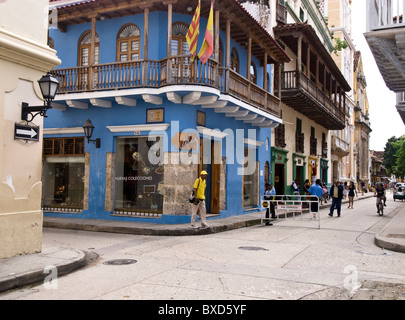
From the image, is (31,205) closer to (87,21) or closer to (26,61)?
(26,61)

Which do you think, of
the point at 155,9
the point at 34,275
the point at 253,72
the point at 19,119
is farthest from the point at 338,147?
the point at 34,275

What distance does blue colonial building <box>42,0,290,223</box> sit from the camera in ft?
43.2

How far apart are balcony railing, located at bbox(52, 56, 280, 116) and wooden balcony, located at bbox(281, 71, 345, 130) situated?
626cm

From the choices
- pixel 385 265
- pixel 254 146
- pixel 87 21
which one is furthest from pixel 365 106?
pixel 385 265

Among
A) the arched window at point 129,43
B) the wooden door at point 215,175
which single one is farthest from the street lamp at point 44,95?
the wooden door at point 215,175

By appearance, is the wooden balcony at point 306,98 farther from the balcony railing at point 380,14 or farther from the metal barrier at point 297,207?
the balcony railing at point 380,14

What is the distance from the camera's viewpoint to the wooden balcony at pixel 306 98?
20.9m

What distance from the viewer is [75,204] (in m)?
15.2

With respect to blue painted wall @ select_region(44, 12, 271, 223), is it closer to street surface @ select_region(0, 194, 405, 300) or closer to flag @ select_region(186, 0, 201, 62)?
flag @ select_region(186, 0, 201, 62)

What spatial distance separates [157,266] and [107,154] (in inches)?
313

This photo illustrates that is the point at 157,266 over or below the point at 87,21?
below

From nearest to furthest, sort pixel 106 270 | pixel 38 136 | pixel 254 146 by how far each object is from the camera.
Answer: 1. pixel 106 270
2. pixel 38 136
3. pixel 254 146

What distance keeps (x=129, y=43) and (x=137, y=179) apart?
187 inches

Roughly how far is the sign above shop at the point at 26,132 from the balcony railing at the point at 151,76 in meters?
5.27
